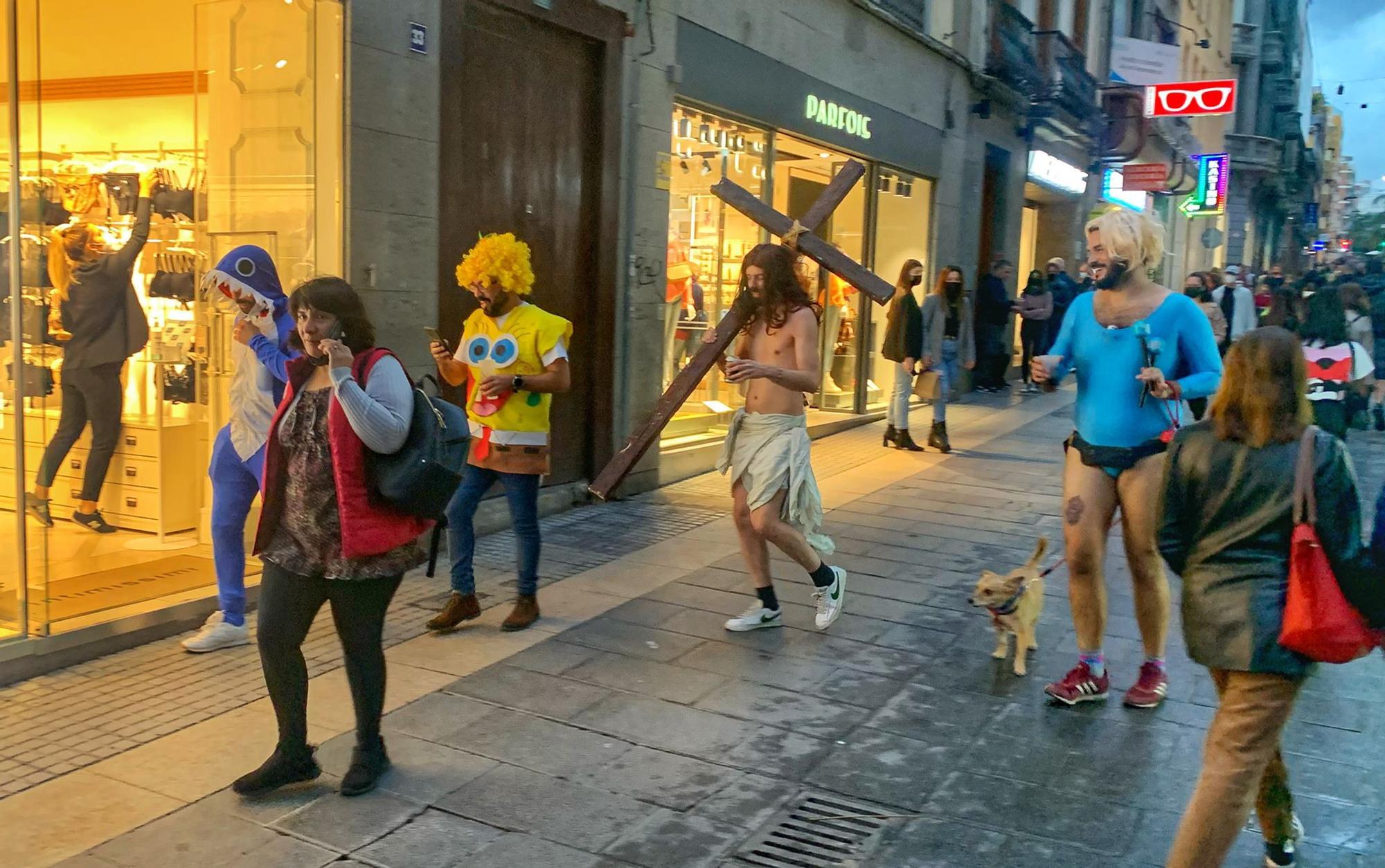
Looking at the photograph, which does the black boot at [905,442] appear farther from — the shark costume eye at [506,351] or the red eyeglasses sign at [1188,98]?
the red eyeglasses sign at [1188,98]

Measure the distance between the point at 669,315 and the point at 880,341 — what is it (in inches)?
223

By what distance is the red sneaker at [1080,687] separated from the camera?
479 centimetres

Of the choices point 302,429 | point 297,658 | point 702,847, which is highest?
point 302,429

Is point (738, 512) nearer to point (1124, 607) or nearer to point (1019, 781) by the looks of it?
point (1019, 781)

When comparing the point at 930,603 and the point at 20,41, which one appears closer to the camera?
the point at 20,41

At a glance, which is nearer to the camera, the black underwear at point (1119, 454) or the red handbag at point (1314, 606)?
the red handbag at point (1314, 606)

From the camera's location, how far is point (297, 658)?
378cm

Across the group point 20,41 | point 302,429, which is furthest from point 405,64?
point 302,429

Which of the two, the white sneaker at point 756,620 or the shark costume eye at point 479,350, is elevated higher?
the shark costume eye at point 479,350

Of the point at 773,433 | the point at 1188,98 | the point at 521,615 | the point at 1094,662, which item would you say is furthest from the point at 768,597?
the point at 1188,98

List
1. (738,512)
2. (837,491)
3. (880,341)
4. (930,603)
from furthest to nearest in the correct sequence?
(880,341), (837,491), (930,603), (738,512)

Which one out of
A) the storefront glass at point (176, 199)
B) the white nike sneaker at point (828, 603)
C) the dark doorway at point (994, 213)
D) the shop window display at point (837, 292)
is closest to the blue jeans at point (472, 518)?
the storefront glass at point (176, 199)

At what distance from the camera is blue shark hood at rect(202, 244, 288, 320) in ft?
16.0

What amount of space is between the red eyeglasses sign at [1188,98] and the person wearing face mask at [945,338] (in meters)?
12.1
